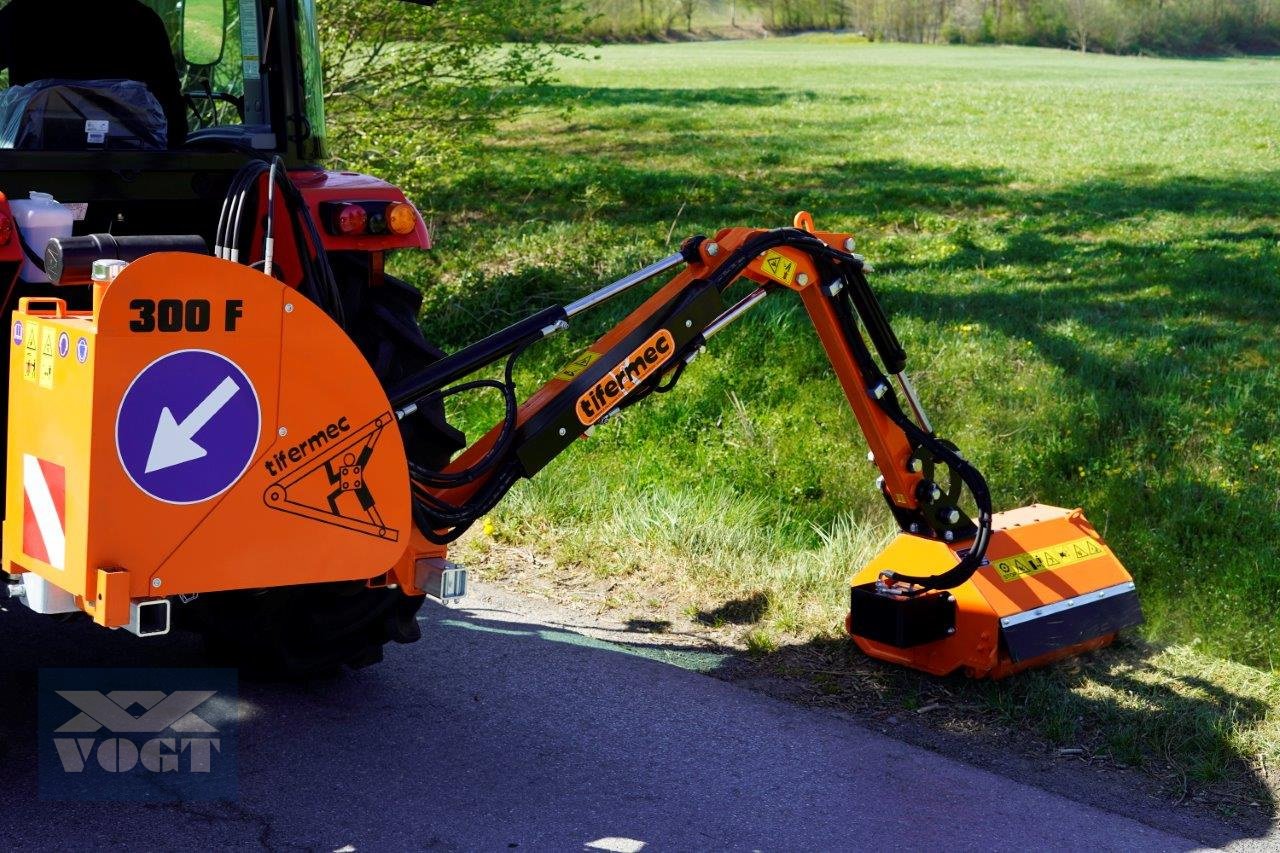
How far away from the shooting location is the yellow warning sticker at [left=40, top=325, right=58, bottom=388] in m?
3.04

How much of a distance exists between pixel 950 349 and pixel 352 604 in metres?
4.72

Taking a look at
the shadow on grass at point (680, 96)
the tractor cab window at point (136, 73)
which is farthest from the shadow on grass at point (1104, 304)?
the shadow on grass at point (680, 96)

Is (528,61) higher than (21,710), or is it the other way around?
(528,61)

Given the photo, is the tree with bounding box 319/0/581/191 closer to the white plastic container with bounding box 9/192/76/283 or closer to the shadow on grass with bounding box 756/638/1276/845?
the shadow on grass with bounding box 756/638/1276/845

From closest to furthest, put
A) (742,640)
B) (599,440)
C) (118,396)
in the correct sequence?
1. (118,396)
2. (742,640)
3. (599,440)

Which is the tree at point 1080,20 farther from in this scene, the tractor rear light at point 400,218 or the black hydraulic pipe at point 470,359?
the black hydraulic pipe at point 470,359

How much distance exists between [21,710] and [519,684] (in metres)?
1.52

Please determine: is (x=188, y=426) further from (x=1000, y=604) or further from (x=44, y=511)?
(x=1000, y=604)

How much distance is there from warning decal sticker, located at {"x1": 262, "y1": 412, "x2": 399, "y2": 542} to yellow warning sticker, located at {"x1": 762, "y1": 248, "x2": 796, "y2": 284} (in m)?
1.48

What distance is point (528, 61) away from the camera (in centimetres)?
1155

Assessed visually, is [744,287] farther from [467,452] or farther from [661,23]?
[661,23]

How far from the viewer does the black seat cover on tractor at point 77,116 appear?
4086mm

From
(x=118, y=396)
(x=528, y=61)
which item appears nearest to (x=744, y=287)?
(x=528, y=61)

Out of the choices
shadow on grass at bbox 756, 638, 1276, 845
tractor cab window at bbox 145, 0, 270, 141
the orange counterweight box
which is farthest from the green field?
the orange counterweight box
